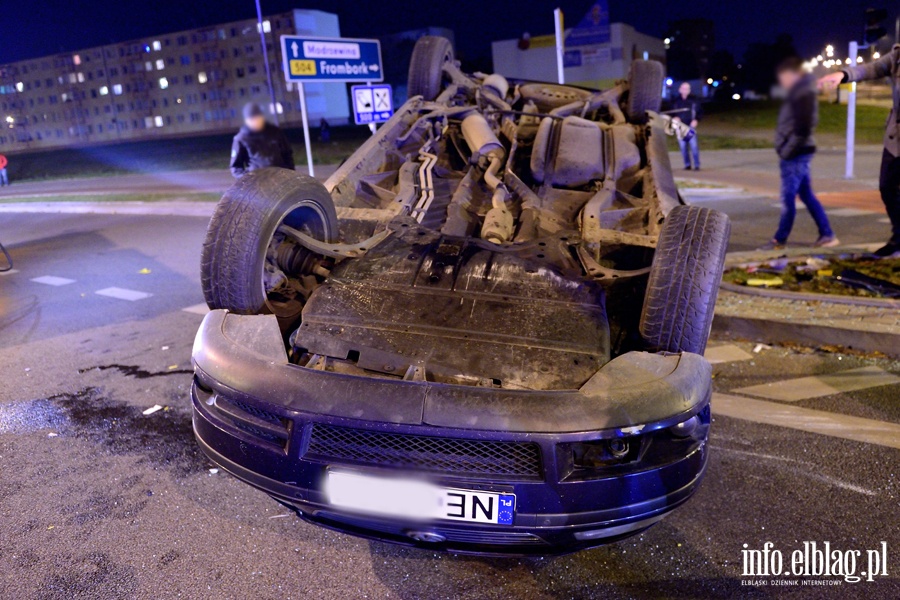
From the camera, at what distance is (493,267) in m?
3.12

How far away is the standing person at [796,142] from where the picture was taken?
2.23 m

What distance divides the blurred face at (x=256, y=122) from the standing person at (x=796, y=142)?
16.6 feet

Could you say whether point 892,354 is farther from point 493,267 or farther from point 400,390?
point 400,390

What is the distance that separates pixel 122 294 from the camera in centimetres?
653

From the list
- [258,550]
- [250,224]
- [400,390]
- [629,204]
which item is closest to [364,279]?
[250,224]

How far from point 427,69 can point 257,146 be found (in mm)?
2707

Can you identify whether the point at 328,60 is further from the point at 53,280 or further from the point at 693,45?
the point at 693,45

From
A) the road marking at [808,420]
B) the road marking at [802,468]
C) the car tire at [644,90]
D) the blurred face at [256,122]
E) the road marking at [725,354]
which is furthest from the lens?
the blurred face at [256,122]

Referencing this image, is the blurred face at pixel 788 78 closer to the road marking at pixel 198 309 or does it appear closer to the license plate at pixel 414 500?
the license plate at pixel 414 500

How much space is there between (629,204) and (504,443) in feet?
8.12

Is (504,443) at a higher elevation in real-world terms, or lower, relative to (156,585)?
higher

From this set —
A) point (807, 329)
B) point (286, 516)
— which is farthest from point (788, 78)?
point (807, 329)

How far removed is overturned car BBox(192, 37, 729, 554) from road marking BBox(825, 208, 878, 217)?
532 cm

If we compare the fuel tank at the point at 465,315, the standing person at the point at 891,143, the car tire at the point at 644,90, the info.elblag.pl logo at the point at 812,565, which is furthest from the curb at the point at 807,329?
the info.elblag.pl logo at the point at 812,565
